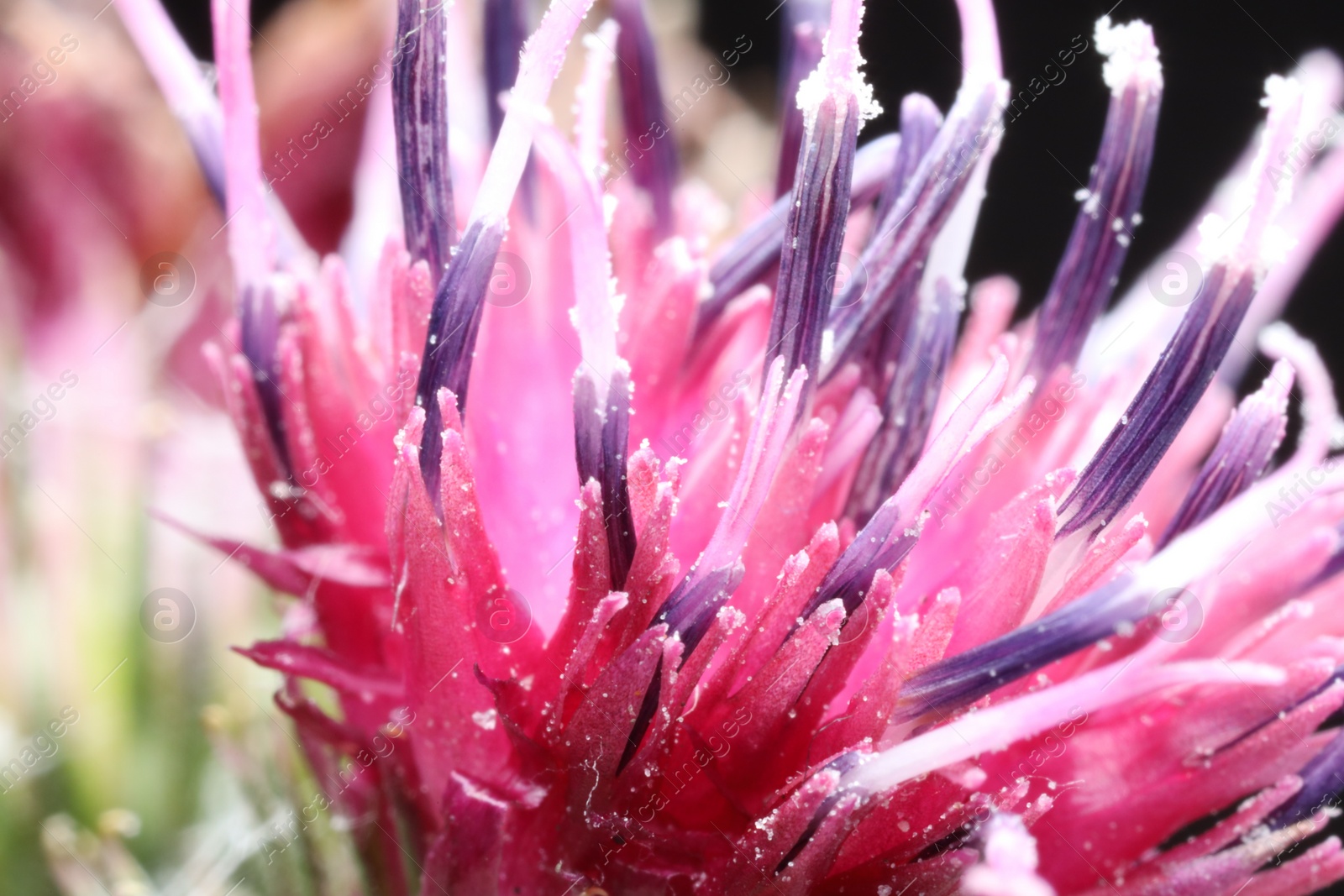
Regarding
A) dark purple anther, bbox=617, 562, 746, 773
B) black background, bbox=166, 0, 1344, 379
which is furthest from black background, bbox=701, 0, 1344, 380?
dark purple anther, bbox=617, 562, 746, 773

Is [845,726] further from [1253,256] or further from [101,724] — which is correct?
[101,724]

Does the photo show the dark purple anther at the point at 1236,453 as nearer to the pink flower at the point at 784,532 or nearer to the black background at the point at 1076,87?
the pink flower at the point at 784,532

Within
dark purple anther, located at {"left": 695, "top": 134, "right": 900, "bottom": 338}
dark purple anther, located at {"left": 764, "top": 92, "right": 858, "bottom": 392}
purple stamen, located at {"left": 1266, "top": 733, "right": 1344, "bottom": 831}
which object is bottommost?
purple stamen, located at {"left": 1266, "top": 733, "right": 1344, "bottom": 831}

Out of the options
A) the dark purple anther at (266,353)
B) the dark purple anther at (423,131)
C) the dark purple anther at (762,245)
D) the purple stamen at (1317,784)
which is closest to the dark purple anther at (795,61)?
the dark purple anther at (762,245)

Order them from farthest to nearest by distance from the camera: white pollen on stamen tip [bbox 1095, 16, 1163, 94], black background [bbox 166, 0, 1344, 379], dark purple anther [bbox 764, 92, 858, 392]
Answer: black background [bbox 166, 0, 1344, 379] → white pollen on stamen tip [bbox 1095, 16, 1163, 94] → dark purple anther [bbox 764, 92, 858, 392]

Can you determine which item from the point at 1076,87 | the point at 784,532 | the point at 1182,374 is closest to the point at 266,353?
the point at 784,532

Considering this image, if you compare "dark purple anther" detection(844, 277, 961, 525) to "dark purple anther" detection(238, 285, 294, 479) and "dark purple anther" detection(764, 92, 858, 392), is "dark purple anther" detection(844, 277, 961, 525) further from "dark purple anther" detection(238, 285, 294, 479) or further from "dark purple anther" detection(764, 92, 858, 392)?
"dark purple anther" detection(238, 285, 294, 479)

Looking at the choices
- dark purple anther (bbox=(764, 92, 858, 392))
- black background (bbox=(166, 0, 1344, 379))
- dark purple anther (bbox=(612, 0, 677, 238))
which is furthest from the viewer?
black background (bbox=(166, 0, 1344, 379))
